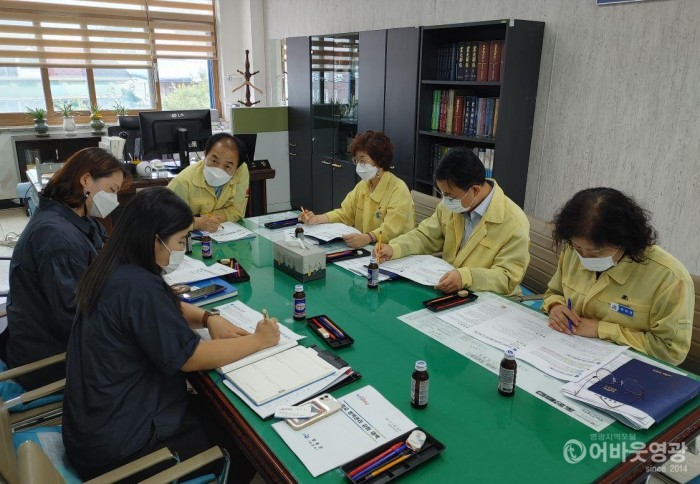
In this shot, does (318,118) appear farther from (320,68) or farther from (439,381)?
(439,381)

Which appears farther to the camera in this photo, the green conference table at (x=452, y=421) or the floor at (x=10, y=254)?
the floor at (x=10, y=254)

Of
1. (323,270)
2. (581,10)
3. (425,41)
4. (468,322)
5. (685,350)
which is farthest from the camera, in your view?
(425,41)

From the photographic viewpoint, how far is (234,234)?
2750 millimetres

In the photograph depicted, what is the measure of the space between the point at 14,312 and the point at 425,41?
3.17 meters

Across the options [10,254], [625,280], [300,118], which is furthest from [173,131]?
[625,280]

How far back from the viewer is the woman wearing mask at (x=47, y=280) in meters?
1.72

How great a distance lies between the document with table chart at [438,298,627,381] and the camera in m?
1.48

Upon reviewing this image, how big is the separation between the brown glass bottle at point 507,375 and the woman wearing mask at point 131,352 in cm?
76

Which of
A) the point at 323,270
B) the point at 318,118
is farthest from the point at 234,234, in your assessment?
the point at 318,118

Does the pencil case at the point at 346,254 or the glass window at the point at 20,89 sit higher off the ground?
the glass window at the point at 20,89

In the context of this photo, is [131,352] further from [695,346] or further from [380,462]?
[695,346]

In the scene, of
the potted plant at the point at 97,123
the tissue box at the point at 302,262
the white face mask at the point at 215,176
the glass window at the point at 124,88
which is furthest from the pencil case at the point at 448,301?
the glass window at the point at 124,88

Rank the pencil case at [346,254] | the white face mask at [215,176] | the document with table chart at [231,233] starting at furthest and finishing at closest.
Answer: the white face mask at [215,176] → the document with table chart at [231,233] → the pencil case at [346,254]

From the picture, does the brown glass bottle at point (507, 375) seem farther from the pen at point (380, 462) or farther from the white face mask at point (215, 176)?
the white face mask at point (215, 176)
